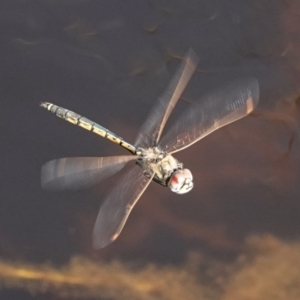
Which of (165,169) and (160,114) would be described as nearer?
(165,169)

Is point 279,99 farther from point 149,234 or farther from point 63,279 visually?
point 63,279

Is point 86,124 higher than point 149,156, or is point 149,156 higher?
point 86,124

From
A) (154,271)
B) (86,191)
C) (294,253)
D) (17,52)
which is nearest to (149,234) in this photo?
(154,271)

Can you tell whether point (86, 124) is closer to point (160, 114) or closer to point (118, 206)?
point (160, 114)

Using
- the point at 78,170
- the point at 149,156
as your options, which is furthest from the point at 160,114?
the point at 78,170

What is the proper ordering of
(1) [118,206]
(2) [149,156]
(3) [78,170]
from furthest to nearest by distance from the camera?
1. (2) [149,156]
2. (3) [78,170]
3. (1) [118,206]

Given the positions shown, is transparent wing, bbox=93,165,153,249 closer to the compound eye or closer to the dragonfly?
the dragonfly

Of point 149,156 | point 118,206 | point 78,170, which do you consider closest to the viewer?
point 118,206

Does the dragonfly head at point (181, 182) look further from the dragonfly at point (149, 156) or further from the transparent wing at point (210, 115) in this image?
the transparent wing at point (210, 115)

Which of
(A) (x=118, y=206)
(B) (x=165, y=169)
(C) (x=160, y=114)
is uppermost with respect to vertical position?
(C) (x=160, y=114)
